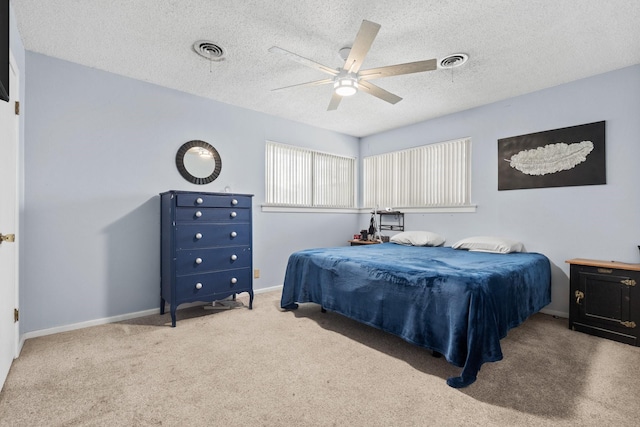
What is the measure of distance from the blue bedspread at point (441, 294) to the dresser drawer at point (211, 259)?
627 mm

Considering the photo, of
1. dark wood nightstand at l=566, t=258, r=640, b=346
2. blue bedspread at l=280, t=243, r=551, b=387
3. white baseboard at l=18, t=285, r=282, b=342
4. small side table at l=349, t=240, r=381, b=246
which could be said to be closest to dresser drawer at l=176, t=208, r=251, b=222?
blue bedspread at l=280, t=243, r=551, b=387

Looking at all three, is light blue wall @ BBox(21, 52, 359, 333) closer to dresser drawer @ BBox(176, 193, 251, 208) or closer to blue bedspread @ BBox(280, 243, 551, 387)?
dresser drawer @ BBox(176, 193, 251, 208)

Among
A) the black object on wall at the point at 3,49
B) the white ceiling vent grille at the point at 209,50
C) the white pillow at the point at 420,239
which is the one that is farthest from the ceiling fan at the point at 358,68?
the white pillow at the point at 420,239

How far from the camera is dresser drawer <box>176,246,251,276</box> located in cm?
294

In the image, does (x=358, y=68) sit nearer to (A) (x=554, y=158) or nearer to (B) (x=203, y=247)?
(B) (x=203, y=247)

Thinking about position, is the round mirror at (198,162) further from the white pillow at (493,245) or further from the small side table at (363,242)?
the white pillow at (493,245)

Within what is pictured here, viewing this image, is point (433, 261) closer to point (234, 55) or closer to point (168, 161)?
point (234, 55)

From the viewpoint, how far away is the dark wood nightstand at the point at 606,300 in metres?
2.49

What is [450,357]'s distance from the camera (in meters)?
1.92

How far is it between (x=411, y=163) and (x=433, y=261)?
2400mm

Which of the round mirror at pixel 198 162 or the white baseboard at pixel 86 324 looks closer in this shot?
the white baseboard at pixel 86 324

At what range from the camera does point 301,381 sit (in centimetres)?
191

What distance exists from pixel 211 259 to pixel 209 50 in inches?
75.6

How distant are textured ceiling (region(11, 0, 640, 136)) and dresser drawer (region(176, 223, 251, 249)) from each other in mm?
1534
